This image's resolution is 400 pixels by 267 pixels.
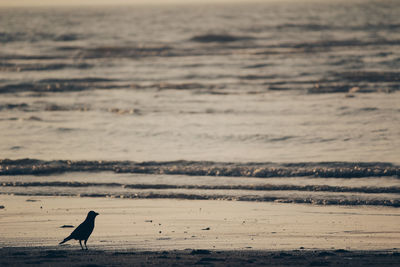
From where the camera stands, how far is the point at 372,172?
504 inches

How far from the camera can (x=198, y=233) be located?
896 centimetres

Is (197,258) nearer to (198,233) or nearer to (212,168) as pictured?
(198,233)

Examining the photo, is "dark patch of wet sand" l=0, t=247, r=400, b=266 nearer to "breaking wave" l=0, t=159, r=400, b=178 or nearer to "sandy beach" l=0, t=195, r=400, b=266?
"sandy beach" l=0, t=195, r=400, b=266

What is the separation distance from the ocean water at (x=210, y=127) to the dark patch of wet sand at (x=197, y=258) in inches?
127

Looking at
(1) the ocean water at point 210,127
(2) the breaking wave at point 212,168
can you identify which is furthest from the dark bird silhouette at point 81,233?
(2) the breaking wave at point 212,168

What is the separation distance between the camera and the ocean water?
1246cm

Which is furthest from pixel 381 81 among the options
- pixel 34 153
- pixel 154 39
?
pixel 154 39

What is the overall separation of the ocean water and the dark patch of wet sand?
3.21 m

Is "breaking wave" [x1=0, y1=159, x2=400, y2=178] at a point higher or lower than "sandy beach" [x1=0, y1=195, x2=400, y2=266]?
lower

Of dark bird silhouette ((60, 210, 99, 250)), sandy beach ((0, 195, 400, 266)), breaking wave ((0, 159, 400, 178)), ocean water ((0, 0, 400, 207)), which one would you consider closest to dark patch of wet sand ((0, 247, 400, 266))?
sandy beach ((0, 195, 400, 266))

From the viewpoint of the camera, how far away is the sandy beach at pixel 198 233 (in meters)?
7.62

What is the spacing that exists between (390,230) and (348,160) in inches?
192

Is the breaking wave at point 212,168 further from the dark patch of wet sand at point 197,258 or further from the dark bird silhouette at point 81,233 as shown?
the dark bird silhouette at point 81,233

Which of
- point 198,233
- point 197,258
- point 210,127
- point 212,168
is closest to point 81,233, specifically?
point 197,258
